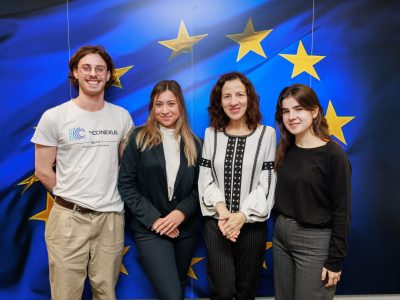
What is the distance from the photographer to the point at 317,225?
1.49m

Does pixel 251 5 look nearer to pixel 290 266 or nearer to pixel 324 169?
pixel 324 169

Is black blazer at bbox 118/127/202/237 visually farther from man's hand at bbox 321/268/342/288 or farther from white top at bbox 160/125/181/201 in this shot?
man's hand at bbox 321/268/342/288

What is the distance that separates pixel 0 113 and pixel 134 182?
115cm

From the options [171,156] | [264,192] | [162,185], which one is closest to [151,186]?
[162,185]

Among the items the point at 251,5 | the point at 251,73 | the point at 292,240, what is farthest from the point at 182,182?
the point at 251,5

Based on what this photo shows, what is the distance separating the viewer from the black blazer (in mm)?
1749

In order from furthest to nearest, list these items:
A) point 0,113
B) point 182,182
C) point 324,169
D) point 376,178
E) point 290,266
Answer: point 376,178 → point 0,113 → point 182,182 → point 290,266 → point 324,169

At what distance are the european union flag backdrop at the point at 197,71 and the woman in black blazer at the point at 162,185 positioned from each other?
0.38m

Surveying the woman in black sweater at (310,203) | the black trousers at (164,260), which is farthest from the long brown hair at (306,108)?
the black trousers at (164,260)

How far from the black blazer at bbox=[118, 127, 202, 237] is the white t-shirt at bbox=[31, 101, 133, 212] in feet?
0.33

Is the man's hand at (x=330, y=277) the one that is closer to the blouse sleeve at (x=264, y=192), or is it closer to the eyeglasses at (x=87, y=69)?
the blouse sleeve at (x=264, y=192)

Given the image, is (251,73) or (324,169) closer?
(324,169)

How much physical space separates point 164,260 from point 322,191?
96 cm

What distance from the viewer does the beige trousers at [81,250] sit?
5.70ft
